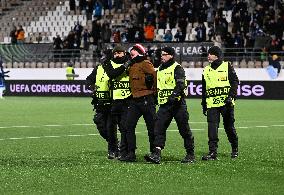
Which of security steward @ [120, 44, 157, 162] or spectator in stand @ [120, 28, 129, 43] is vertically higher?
spectator in stand @ [120, 28, 129, 43]

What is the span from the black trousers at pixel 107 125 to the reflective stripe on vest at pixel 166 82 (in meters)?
1.43

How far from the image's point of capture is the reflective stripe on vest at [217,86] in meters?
15.3

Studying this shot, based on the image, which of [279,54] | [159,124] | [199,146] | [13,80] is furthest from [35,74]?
[159,124]

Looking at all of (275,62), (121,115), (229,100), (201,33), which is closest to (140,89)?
(121,115)

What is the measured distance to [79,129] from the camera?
2342cm

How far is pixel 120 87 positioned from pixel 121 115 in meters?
0.54

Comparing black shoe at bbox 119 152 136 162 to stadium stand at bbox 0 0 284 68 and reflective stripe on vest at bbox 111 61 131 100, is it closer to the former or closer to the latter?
reflective stripe on vest at bbox 111 61 131 100

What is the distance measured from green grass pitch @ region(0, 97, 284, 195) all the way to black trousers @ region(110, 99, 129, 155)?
34 cm

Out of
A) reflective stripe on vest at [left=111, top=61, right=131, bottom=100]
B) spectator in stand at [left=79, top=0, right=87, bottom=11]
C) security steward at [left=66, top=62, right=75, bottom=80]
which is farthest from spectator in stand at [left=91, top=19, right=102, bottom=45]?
reflective stripe on vest at [left=111, top=61, right=131, bottom=100]

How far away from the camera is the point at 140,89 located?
1447 centimetres

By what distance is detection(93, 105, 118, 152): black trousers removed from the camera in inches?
611

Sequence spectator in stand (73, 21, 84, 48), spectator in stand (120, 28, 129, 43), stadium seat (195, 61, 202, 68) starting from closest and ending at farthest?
1. stadium seat (195, 61, 202, 68)
2. spectator in stand (120, 28, 129, 43)
3. spectator in stand (73, 21, 84, 48)

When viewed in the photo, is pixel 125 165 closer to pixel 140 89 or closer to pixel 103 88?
pixel 140 89

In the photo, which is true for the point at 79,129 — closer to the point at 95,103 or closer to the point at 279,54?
the point at 95,103
